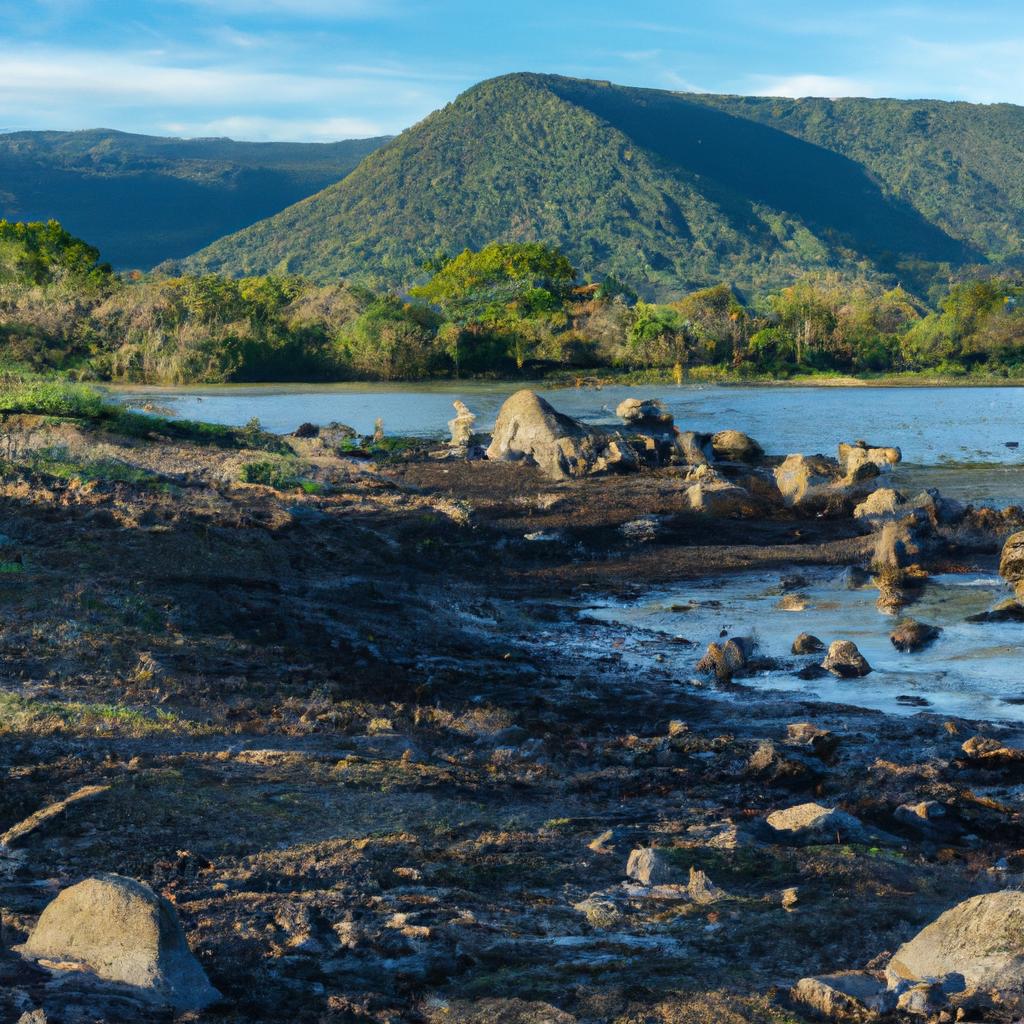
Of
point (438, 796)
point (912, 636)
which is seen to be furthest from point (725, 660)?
point (438, 796)

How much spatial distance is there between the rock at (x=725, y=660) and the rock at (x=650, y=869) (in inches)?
205

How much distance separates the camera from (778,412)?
1766 inches

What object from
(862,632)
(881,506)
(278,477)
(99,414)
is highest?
(99,414)

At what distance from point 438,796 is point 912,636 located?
720cm

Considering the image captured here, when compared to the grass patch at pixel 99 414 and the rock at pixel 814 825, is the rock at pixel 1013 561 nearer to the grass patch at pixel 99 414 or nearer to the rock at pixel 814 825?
the rock at pixel 814 825

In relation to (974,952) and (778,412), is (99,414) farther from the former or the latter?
(778,412)

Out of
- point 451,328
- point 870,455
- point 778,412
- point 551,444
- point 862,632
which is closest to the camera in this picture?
point 862,632

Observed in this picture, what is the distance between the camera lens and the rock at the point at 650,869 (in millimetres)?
6266

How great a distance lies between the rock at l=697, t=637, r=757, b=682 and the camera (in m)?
11.6

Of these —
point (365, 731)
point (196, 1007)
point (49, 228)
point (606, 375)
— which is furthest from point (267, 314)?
point (196, 1007)

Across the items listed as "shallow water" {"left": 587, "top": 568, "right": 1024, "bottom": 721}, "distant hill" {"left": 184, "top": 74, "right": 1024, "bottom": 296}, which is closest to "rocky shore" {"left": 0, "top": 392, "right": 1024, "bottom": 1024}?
"shallow water" {"left": 587, "top": 568, "right": 1024, "bottom": 721}

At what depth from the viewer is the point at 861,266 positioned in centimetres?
17638

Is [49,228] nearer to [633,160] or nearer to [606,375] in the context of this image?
[606,375]

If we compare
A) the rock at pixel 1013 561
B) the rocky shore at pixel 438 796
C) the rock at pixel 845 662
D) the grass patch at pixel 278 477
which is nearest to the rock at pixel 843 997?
the rocky shore at pixel 438 796
